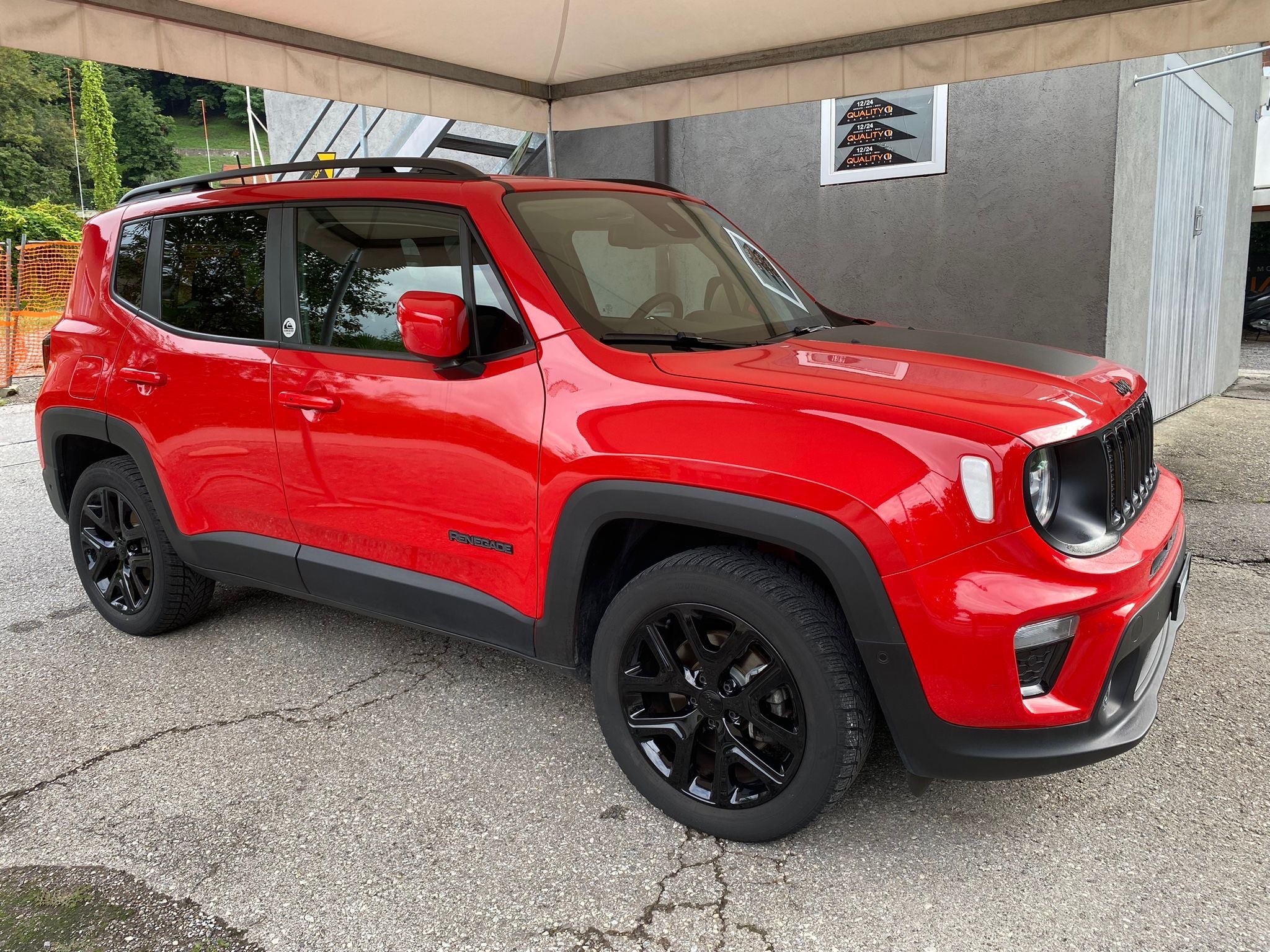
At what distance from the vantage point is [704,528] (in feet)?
8.09

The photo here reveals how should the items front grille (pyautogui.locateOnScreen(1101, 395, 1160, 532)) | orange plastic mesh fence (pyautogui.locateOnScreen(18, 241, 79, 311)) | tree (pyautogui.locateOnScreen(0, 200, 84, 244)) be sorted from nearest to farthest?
front grille (pyautogui.locateOnScreen(1101, 395, 1160, 532)), orange plastic mesh fence (pyautogui.locateOnScreen(18, 241, 79, 311)), tree (pyautogui.locateOnScreen(0, 200, 84, 244))

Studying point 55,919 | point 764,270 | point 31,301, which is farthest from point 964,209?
point 31,301

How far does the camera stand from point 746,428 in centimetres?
236

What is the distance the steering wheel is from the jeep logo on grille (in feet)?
2.62

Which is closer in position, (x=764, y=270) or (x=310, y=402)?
(x=310, y=402)

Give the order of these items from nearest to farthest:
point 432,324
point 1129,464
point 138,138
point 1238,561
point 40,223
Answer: point 1129,464, point 432,324, point 1238,561, point 40,223, point 138,138

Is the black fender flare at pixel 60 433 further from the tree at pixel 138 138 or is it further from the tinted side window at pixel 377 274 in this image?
the tree at pixel 138 138

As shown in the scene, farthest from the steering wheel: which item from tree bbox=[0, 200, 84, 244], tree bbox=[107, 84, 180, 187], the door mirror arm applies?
tree bbox=[107, 84, 180, 187]

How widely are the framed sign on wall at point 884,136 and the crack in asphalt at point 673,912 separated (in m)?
6.28

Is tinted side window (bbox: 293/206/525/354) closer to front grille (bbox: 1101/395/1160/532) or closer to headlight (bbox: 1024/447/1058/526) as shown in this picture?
headlight (bbox: 1024/447/1058/526)

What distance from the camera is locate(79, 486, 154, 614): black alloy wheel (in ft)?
13.3

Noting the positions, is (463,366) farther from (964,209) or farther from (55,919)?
(964,209)

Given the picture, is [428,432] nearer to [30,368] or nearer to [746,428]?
[746,428]

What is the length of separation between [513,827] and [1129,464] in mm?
1997
